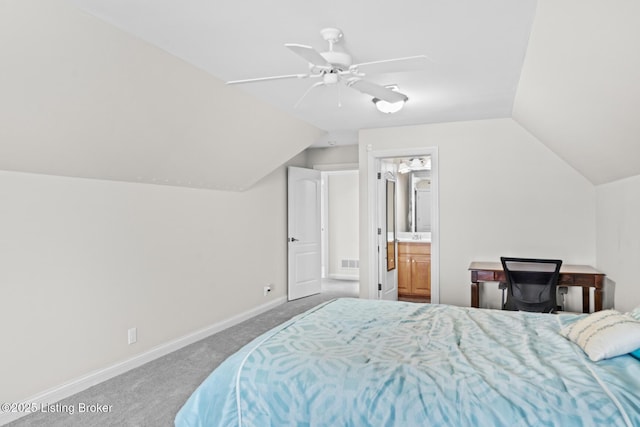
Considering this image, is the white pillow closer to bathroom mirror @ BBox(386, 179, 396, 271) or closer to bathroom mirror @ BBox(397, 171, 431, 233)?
bathroom mirror @ BBox(386, 179, 396, 271)

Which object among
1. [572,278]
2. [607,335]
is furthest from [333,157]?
[607,335]

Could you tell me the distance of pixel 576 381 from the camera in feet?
5.24

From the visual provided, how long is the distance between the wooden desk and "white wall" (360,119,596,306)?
33 centimetres

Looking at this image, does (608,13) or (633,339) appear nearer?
(608,13)

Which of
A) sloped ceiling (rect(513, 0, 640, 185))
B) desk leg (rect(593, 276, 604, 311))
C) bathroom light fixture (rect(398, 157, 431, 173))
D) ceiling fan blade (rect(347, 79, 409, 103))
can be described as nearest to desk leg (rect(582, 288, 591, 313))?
desk leg (rect(593, 276, 604, 311))

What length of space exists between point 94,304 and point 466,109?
152 inches

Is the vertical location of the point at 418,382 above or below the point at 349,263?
above

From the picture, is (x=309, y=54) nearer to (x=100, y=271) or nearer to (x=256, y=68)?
(x=256, y=68)

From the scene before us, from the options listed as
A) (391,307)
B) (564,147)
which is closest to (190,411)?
(391,307)

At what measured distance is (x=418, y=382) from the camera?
1661 millimetres

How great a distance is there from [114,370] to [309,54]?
2891 millimetres

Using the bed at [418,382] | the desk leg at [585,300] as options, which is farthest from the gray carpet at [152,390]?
the desk leg at [585,300]

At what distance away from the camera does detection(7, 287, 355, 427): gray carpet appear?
8.45 ft

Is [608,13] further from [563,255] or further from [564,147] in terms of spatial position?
[563,255]
